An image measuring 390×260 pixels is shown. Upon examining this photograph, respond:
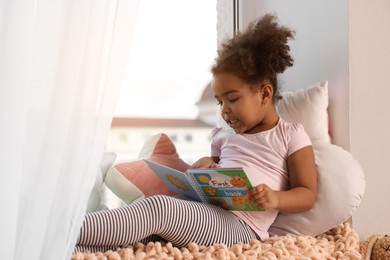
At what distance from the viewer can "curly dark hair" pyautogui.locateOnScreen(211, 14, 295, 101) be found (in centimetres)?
141

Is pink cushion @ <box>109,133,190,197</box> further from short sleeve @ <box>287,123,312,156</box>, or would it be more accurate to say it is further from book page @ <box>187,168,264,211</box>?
short sleeve @ <box>287,123,312,156</box>

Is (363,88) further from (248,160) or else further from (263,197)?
(263,197)

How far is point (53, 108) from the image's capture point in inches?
28.3

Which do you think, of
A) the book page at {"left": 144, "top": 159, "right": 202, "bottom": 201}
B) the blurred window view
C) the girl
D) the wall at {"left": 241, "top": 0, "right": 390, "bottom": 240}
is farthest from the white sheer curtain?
the blurred window view

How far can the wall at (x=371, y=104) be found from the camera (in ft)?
5.02

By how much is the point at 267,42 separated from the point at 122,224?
0.66 m

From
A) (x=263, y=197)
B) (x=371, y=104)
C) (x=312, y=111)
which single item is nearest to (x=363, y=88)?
(x=371, y=104)

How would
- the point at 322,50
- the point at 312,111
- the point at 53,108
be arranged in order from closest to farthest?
the point at 53,108 → the point at 312,111 → the point at 322,50

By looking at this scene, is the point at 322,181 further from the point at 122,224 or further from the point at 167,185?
the point at 122,224

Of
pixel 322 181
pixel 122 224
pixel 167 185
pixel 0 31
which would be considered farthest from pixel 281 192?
pixel 0 31

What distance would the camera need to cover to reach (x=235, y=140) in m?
1.46

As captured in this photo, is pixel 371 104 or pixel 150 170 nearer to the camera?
pixel 150 170

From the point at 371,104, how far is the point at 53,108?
111 centimetres

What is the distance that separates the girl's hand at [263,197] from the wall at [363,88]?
426 millimetres
